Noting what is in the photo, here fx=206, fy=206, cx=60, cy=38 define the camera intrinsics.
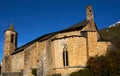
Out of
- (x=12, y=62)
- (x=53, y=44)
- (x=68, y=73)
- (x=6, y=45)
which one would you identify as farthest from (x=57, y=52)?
(x=6, y=45)

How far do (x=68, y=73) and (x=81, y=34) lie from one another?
6362 mm

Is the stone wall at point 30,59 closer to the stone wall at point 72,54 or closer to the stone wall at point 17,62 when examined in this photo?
the stone wall at point 17,62

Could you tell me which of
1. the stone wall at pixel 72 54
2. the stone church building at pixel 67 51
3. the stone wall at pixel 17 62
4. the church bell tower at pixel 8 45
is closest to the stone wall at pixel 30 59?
the stone church building at pixel 67 51

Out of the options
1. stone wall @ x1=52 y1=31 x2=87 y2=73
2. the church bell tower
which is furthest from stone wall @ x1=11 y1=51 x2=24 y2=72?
stone wall @ x1=52 y1=31 x2=87 y2=73

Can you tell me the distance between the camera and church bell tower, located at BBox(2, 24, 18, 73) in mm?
48100

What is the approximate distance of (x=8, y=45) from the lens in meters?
51.2

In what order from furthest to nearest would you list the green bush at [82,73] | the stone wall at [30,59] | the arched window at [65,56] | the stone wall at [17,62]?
1. the stone wall at [17,62]
2. the stone wall at [30,59]
3. the arched window at [65,56]
4. the green bush at [82,73]

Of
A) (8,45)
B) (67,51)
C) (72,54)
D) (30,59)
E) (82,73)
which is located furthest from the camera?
(8,45)

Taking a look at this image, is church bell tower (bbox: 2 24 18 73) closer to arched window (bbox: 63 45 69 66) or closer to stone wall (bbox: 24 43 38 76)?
stone wall (bbox: 24 43 38 76)

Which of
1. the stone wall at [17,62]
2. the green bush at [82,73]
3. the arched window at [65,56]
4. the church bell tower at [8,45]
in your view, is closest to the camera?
the green bush at [82,73]

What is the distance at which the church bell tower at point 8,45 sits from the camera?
48.1 metres

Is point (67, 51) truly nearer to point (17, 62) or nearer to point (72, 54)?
point (72, 54)

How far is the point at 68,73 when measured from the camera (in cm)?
2911

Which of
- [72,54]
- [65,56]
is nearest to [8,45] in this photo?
[65,56]
